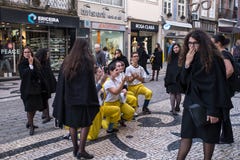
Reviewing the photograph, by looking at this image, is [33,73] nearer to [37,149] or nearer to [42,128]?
[42,128]

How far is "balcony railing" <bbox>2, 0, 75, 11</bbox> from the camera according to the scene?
13.9 metres

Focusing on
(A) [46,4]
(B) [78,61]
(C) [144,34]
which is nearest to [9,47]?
(A) [46,4]

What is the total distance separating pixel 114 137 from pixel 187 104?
6.97 feet

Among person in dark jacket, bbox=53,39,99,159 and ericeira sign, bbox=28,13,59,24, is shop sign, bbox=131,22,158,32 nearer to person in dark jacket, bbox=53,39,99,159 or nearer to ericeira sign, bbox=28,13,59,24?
ericeira sign, bbox=28,13,59,24

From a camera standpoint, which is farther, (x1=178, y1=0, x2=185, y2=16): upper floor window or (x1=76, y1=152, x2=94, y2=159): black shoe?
(x1=178, y1=0, x2=185, y2=16): upper floor window

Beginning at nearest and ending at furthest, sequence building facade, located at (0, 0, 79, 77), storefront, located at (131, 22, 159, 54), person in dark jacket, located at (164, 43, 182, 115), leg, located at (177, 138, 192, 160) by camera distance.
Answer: leg, located at (177, 138, 192, 160) → person in dark jacket, located at (164, 43, 182, 115) → building facade, located at (0, 0, 79, 77) → storefront, located at (131, 22, 159, 54)

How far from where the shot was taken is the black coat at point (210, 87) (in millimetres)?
3258

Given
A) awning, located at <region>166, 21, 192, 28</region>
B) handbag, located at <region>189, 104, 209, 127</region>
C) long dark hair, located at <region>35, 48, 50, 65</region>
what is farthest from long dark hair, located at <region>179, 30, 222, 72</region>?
awning, located at <region>166, 21, 192, 28</region>

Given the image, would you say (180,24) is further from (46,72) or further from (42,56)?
(46,72)

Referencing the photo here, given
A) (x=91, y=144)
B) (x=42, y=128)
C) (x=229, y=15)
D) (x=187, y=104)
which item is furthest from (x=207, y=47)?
(x=229, y=15)

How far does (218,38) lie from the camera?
492cm

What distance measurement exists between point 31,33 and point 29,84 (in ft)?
33.8

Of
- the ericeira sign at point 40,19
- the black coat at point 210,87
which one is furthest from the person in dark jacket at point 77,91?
the ericeira sign at point 40,19

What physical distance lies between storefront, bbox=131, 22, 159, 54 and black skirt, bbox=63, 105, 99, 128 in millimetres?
16809
